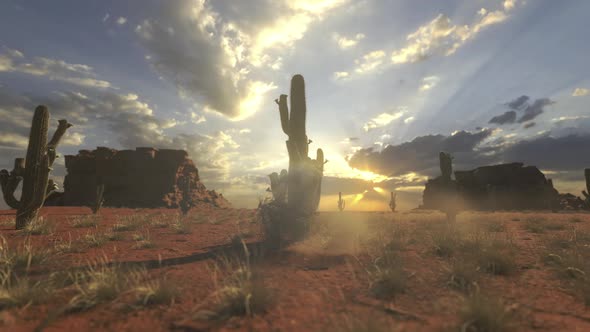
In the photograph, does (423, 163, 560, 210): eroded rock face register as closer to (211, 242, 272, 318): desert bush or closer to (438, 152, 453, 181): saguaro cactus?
(438, 152, 453, 181): saguaro cactus

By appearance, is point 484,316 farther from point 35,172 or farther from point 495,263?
point 35,172

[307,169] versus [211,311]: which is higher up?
[307,169]

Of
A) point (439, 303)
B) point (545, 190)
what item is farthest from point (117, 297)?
point (545, 190)

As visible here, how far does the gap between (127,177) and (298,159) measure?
43.3 meters

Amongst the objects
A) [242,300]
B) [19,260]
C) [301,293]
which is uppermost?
[19,260]

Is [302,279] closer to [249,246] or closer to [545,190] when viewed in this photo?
[249,246]

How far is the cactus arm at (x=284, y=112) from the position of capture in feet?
41.5

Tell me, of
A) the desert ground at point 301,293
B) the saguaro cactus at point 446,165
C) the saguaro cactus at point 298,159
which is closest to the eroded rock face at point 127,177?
the saguaro cactus at point 298,159

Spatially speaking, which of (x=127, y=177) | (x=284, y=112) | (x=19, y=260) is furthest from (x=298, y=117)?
(x=127, y=177)

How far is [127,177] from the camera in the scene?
147 feet

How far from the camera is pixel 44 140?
11.6 metres

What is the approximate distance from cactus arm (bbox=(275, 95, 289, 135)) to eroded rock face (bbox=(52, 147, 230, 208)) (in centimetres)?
3469

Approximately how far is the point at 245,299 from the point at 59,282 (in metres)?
3.11

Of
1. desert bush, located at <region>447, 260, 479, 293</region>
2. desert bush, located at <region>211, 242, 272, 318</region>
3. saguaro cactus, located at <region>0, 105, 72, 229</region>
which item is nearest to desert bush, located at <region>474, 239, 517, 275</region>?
desert bush, located at <region>447, 260, 479, 293</region>
